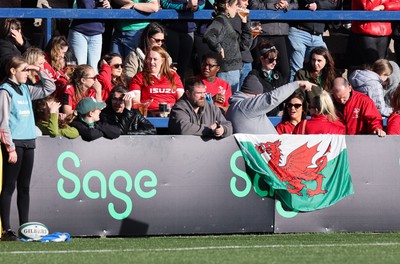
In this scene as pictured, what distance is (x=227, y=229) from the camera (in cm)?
1245

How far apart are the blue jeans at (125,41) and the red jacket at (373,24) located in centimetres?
320

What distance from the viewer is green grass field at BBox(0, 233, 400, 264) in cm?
953

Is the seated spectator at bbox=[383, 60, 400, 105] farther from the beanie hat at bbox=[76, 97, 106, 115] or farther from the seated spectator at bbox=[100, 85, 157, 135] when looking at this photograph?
the beanie hat at bbox=[76, 97, 106, 115]

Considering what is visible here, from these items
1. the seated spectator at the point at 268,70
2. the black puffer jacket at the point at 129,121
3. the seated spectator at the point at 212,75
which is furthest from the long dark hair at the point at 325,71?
the black puffer jacket at the point at 129,121

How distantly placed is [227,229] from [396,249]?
8.40 feet

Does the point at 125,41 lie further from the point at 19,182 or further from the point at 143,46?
the point at 19,182

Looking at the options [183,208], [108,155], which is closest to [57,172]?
[108,155]

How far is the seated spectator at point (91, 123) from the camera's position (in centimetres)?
1209

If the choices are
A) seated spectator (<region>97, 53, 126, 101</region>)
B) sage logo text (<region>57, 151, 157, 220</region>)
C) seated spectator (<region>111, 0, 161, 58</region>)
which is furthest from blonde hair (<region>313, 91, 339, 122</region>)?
seated spectator (<region>111, 0, 161, 58</region>)

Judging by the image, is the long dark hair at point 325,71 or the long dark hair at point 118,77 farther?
the long dark hair at point 325,71

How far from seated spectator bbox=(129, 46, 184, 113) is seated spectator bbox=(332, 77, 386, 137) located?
200 cm

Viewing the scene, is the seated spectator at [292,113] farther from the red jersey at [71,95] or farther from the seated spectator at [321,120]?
the red jersey at [71,95]

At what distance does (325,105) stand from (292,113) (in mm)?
556

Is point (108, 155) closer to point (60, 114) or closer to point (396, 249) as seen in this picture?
point (60, 114)
